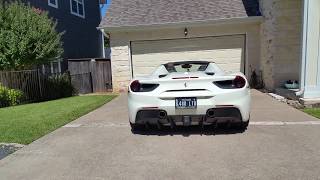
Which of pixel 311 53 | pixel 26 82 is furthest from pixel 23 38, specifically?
pixel 311 53

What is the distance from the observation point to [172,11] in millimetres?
14414

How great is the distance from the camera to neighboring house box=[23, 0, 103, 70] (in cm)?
1767

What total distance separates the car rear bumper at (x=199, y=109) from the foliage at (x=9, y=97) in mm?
7692

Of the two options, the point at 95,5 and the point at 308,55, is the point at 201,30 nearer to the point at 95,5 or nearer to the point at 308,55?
the point at 308,55

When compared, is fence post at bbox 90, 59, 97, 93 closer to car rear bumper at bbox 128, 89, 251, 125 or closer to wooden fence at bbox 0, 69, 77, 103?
wooden fence at bbox 0, 69, 77, 103

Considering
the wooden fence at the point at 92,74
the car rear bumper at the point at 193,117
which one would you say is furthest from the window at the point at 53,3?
the car rear bumper at the point at 193,117

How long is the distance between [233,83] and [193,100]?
2.57 ft

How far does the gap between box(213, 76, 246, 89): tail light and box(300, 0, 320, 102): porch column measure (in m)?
3.61

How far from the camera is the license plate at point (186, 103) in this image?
217 inches

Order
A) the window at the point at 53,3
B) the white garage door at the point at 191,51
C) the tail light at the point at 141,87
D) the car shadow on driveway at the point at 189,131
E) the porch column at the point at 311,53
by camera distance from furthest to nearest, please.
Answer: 1. the window at the point at 53,3
2. the white garage door at the point at 191,51
3. the porch column at the point at 311,53
4. the car shadow on driveway at the point at 189,131
5. the tail light at the point at 141,87

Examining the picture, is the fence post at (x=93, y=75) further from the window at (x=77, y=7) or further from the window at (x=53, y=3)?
the window at (x=77, y=7)

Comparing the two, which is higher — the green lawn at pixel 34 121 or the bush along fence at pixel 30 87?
the bush along fence at pixel 30 87

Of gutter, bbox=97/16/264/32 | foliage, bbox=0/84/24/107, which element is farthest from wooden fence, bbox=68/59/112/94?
foliage, bbox=0/84/24/107

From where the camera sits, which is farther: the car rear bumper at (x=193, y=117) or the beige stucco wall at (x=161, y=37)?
the beige stucco wall at (x=161, y=37)
